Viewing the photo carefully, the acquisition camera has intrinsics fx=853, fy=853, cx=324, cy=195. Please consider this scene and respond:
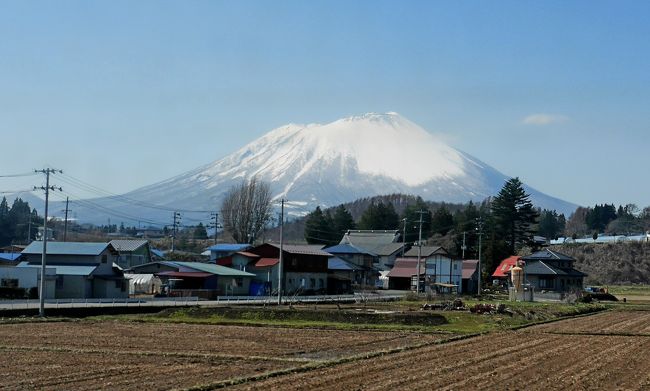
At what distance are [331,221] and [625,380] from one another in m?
92.5

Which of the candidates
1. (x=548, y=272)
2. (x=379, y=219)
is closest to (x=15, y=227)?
(x=379, y=219)

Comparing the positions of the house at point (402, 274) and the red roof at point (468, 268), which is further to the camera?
the red roof at point (468, 268)

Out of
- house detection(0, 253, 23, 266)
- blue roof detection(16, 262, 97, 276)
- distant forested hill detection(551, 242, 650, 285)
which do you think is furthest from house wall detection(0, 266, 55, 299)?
distant forested hill detection(551, 242, 650, 285)

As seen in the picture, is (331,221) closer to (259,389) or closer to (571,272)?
(571,272)

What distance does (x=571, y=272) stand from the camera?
254 feet

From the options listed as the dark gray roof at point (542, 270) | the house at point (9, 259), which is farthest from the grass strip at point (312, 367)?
the dark gray roof at point (542, 270)

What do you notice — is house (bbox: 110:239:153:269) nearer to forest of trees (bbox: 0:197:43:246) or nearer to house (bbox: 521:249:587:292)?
forest of trees (bbox: 0:197:43:246)

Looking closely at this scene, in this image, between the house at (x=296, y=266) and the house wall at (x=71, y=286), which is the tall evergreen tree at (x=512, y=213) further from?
the house wall at (x=71, y=286)

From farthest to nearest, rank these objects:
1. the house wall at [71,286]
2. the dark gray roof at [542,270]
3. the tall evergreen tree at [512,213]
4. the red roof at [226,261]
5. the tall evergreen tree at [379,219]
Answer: the tall evergreen tree at [379,219] → the tall evergreen tree at [512,213] → the dark gray roof at [542,270] → the red roof at [226,261] → the house wall at [71,286]

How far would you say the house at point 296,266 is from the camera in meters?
64.2

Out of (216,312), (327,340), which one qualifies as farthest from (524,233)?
(327,340)

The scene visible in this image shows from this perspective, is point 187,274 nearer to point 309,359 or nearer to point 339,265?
point 339,265

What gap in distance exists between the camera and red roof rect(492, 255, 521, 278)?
256ft

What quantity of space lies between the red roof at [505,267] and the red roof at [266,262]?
78.6ft
